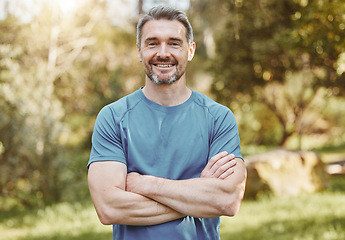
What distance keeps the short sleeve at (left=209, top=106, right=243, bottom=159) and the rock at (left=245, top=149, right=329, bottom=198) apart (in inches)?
301

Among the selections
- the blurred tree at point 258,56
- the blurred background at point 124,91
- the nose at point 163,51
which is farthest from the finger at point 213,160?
the blurred tree at point 258,56

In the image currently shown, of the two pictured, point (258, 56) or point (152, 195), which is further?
point (258, 56)

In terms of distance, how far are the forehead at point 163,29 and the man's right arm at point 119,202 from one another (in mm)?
772

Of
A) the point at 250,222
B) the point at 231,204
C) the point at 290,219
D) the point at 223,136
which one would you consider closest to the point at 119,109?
the point at 223,136

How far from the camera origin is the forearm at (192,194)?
90.4 inches

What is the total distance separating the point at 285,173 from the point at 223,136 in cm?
830

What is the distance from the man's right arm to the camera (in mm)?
2293

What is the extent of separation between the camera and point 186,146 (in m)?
2.36

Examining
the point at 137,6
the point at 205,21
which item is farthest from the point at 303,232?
the point at 137,6

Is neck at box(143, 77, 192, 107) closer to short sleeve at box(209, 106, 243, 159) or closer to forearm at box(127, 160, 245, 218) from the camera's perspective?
short sleeve at box(209, 106, 243, 159)

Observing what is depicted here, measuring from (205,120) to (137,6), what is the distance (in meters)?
15.9

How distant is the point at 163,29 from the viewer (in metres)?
2.41

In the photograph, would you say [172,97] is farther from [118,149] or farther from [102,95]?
[102,95]

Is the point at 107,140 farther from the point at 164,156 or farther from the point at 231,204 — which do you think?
the point at 231,204
